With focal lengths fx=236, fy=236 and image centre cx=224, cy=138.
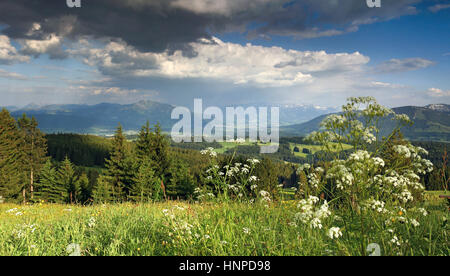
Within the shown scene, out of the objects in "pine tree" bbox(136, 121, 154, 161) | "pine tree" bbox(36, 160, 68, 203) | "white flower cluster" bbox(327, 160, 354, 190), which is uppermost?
"white flower cluster" bbox(327, 160, 354, 190)

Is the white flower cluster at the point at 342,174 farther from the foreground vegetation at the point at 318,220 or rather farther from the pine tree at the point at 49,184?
the pine tree at the point at 49,184

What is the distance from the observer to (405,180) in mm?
4930

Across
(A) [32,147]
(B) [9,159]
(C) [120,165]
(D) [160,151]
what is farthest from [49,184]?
(D) [160,151]

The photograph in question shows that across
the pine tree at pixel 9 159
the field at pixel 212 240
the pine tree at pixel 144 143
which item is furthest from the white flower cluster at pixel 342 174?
the pine tree at pixel 9 159

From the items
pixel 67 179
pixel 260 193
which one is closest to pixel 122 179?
pixel 67 179

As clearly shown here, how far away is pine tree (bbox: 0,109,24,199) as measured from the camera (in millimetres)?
46031

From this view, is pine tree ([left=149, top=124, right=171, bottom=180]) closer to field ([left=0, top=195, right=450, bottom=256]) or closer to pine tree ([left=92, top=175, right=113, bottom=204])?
pine tree ([left=92, top=175, right=113, bottom=204])

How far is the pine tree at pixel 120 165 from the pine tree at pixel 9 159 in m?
19.6

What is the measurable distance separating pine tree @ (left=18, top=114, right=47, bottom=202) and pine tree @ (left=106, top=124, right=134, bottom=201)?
20885 mm

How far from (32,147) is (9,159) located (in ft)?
22.4

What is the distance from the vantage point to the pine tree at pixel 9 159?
1812 inches

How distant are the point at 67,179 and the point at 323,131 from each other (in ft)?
195

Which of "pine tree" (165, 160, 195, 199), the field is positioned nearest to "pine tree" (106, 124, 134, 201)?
"pine tree" (165, 160, 195, 199)
